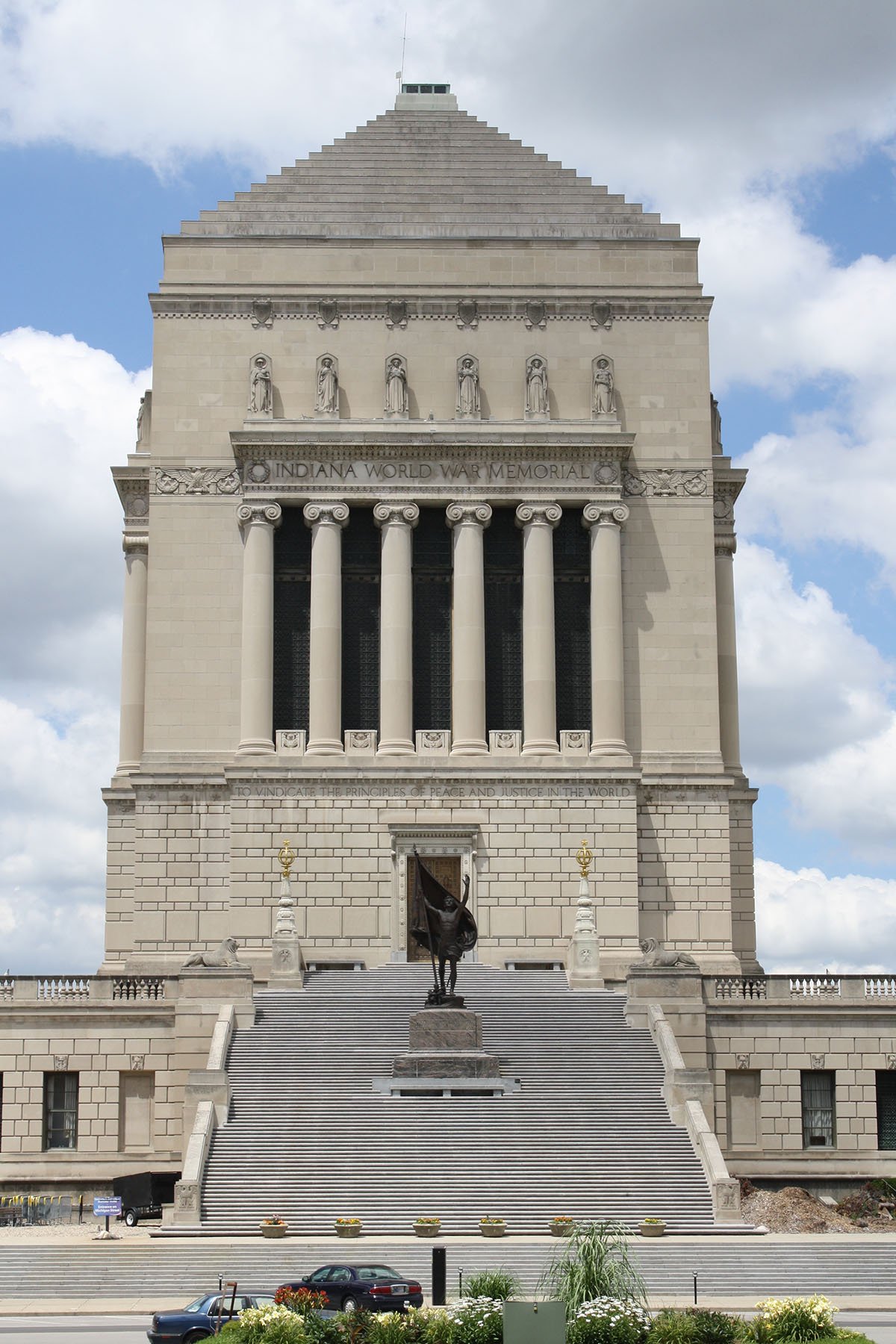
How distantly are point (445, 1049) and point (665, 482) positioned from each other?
975 inches

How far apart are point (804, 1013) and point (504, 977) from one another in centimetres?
890

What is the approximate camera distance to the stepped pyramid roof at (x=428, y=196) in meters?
68.4

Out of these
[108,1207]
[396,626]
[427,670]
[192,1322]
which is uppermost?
[396,626]

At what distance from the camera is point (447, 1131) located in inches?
1853

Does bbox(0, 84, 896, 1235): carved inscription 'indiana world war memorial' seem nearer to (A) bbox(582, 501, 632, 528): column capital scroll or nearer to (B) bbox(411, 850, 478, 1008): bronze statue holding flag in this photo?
(A) bbox(582, 501, 632, 528): column capital scroll

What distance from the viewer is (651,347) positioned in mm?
68000

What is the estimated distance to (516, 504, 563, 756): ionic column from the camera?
64250 millimetres

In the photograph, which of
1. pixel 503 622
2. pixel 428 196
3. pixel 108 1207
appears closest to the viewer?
pixel 108 1207

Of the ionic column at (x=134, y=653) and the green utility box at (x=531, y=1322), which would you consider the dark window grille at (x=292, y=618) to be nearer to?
the ionic column at (x=134, y=653)

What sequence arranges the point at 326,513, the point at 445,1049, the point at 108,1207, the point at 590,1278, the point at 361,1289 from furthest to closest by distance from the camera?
the point at 326,513
the point at 445,1049
the point at 108,1207
the point at 361,1289
the point at 590,1278

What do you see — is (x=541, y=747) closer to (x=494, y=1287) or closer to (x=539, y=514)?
(x=539, y=514)

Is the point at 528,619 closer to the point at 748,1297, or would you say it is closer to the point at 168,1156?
the point at 168,1156

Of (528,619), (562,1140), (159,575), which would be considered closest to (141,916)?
(159,575)

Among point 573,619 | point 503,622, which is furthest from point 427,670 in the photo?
point 573,619
